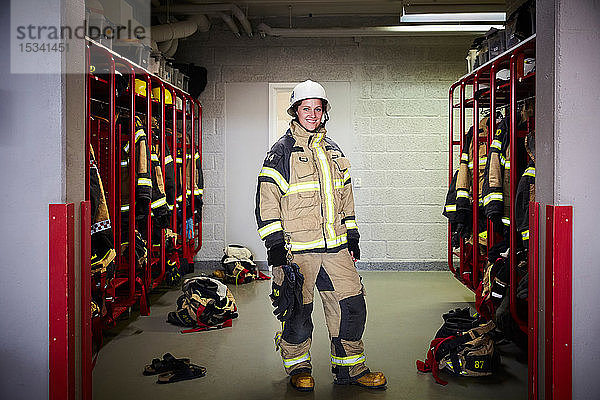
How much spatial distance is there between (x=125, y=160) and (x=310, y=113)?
198 centimetres

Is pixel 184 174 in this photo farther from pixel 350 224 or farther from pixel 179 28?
pixel 350 224

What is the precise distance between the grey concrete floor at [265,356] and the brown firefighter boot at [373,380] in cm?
5

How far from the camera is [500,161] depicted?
15.6 feet

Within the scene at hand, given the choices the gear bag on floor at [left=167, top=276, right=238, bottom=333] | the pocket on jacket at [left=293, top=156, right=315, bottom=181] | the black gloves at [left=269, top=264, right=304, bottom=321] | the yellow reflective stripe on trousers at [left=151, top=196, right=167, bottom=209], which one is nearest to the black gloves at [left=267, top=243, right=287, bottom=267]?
the black gloves at [left=269, top=264, right=304, bottom=321]

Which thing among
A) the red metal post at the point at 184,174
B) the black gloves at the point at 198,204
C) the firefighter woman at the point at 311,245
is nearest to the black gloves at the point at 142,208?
the red metal post at the point at 184,174

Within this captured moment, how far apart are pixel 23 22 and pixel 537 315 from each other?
2.36m

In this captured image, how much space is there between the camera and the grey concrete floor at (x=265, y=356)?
378 cm

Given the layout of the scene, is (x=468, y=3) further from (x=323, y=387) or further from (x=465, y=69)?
(x=323, y=387)

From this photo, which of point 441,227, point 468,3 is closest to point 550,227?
point 468,3

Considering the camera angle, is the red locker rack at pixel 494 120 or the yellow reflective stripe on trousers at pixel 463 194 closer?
the red locker rack at pixel 494 120

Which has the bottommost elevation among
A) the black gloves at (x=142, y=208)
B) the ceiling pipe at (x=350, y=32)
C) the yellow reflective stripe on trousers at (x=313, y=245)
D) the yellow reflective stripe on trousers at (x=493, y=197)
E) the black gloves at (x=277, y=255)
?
the black gloves at (x=277, y=255)

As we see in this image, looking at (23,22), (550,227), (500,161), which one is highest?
(23,22)

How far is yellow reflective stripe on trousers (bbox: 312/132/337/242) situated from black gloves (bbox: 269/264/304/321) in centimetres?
31

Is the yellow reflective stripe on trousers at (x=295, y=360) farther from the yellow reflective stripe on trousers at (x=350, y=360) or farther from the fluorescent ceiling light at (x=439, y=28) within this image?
the fluorescent ceiling light at (x=439, y=28)
